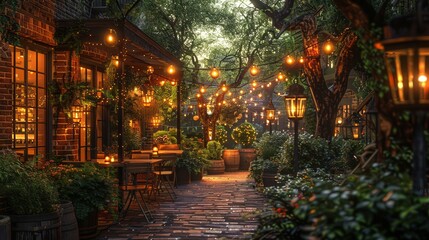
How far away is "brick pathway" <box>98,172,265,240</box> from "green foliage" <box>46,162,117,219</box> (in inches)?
24.8

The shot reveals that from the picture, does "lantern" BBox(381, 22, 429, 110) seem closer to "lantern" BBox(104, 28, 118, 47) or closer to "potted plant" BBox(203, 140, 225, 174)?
"lantern" BBox(104, 28, 118, 47)

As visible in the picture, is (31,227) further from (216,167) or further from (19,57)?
(216,167)

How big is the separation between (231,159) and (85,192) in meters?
13.5

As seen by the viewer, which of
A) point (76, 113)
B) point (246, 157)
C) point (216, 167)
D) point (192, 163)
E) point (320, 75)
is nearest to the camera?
point (76, 113)

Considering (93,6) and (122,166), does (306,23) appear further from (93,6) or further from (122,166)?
(122,166)

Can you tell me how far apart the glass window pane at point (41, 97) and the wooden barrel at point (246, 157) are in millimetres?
12438

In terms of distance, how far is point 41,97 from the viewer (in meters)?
9.81

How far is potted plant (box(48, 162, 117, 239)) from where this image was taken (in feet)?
24.5

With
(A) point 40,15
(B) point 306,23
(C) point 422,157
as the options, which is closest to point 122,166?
(A) point 40,15

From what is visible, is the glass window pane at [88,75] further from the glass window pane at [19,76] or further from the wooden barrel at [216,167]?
the wooden barrel at [216,167]

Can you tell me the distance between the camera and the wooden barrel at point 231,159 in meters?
20.9

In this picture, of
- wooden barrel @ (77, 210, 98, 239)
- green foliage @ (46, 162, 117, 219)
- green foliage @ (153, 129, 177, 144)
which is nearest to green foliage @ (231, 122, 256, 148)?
green foliage @ (153, 129, 177, 144)

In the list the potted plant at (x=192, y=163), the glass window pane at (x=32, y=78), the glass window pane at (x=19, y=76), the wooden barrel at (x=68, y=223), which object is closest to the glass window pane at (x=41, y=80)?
the glass window pane at (x=32, y=78)

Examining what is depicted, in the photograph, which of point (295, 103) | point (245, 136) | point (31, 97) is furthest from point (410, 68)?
point (245, 136)
